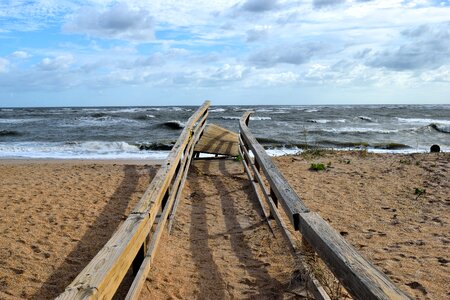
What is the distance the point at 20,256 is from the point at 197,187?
382 cm

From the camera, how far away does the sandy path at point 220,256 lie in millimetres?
3629

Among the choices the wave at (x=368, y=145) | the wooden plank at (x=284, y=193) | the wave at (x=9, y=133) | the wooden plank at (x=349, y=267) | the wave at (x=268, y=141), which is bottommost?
the wave at (x=368, y=145)

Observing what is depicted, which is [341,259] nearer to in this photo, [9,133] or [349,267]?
[349,267]

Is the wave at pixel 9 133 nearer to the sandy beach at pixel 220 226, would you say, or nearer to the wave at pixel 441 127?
the sandy beach at pixel 220 226

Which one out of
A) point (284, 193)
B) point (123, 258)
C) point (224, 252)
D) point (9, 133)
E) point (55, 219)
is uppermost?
point (284, 193)

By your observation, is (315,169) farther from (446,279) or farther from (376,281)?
(376,281)

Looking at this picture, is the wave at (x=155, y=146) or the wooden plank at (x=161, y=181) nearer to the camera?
the wooden plank at (x=161, y=181)

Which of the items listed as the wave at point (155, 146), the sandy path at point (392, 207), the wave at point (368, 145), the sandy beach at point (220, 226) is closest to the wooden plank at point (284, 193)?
the sandy beach at point (220, 226)

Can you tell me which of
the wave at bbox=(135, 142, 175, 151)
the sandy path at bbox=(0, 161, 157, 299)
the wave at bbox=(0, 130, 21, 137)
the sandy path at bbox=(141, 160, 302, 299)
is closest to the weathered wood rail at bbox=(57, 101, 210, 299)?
the sandy path at bbox=(141, 160, 302, 299)

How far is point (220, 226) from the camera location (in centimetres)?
550

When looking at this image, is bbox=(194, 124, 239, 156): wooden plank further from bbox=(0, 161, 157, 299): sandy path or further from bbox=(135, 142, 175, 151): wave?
bbox=(135, 142, 175, 151): wave

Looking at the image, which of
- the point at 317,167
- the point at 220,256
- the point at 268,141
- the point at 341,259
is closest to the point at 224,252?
the point at 220,256

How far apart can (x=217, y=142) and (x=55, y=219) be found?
578cm

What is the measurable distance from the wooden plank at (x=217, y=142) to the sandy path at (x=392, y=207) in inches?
47.5
